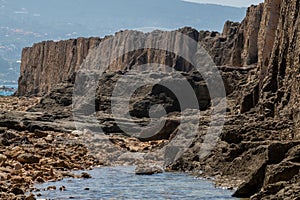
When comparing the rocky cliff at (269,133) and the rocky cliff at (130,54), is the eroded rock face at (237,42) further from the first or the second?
the rocky cliff at (269,133)

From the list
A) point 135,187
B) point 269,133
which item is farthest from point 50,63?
point 135,187

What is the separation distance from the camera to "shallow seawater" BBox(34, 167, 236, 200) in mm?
19828

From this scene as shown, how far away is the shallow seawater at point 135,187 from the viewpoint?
65.1 ft

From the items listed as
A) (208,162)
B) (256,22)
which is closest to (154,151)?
(208,162)

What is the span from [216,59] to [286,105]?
49.9 metres

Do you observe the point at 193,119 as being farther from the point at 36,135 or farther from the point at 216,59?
the point at 216,59

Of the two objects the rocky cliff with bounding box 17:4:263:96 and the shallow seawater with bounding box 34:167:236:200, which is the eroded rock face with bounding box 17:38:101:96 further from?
the shallow seawater with bounding box 34:167:236:200

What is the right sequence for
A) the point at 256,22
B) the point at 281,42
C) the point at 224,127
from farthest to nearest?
the point at 256,22 → the point at 281,42 → the point at 224,127

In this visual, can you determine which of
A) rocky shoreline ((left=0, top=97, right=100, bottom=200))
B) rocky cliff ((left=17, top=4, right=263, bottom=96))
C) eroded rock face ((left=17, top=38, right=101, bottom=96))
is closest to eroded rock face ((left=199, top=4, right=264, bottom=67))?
rocky cliff ((left=17, top=4, right=263, bottom=96))

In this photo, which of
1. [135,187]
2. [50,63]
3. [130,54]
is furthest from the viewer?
[50,63]

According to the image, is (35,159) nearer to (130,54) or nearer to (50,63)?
(130,54)

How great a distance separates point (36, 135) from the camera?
37.0 m

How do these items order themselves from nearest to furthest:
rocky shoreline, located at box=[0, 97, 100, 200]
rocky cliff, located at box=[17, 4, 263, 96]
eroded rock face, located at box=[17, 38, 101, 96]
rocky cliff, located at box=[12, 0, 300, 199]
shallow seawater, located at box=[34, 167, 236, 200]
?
rocky cliff, located at box=[12, 0, 300, 199] < shallow seawater, located at box=[34, 167, 236, 200] < rocky shoreline, located at box=[0, 97, 100, 200] < rocky cliff, located at box=[17, 4, 263, 96] < eroded rock face, located at box=[17, 38, 101, 96]

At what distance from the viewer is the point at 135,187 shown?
22078 mm
